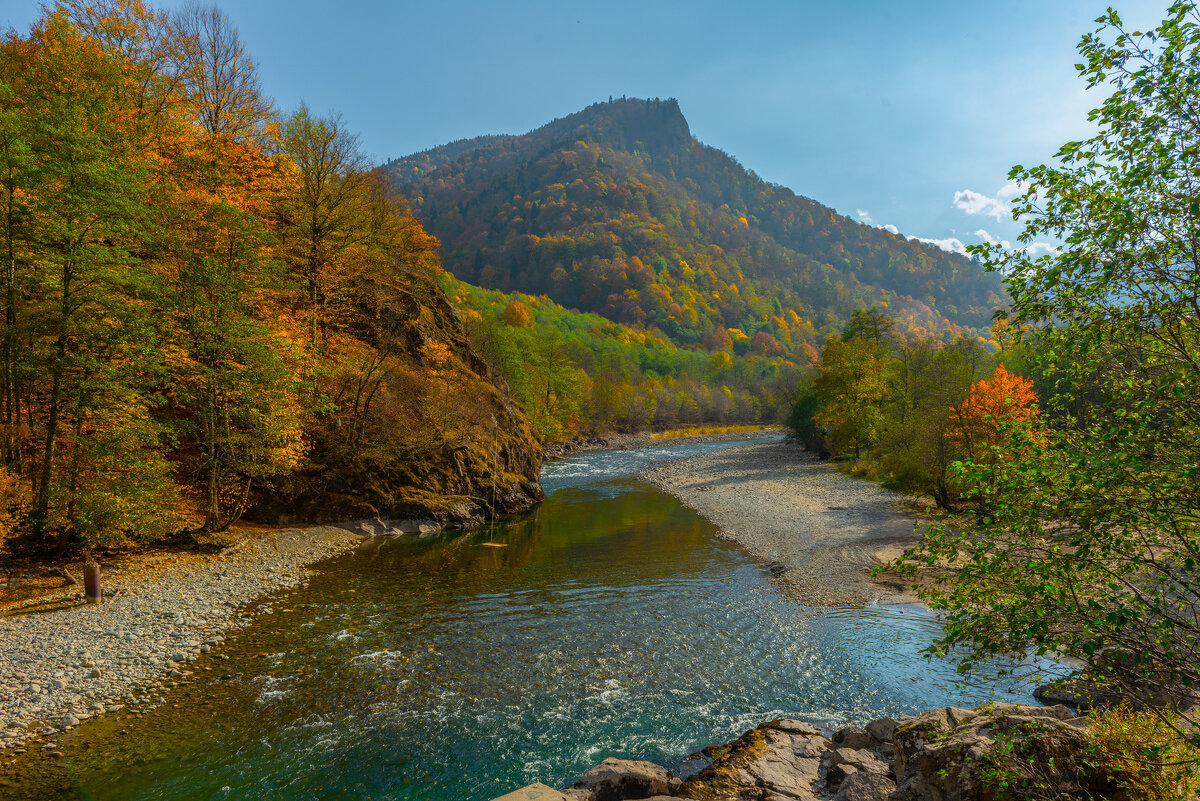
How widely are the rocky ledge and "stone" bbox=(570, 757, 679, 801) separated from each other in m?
0.01

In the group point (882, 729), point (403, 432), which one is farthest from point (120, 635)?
point (403, 432)

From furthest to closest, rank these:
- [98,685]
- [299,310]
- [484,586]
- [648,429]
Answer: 1. [648,429]
2. [299,310]
3. [484,586]
4. [98,685]

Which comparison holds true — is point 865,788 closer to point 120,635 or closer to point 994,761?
point 994,761

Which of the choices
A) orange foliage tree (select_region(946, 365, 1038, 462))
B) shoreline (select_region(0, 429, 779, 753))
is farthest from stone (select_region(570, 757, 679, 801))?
orange foliage tree (select_region(946, 365, 1038, 462))

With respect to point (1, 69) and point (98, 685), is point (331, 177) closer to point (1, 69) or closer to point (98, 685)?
point (1, 69)

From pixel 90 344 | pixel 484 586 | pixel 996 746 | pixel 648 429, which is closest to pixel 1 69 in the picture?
pixel 90 344

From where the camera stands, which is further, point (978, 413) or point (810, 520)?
point (810, 520)

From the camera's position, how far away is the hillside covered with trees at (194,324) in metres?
16.0

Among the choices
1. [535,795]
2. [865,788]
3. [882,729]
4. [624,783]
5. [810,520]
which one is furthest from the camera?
[810,520]

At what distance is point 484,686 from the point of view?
1211cm

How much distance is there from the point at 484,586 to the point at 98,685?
10.1 m

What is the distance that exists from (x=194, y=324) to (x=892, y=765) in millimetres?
23211

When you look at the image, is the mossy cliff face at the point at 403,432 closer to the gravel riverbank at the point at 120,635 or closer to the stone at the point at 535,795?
the gravel riverbank at the point at 120,635

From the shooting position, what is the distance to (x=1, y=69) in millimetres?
23125
